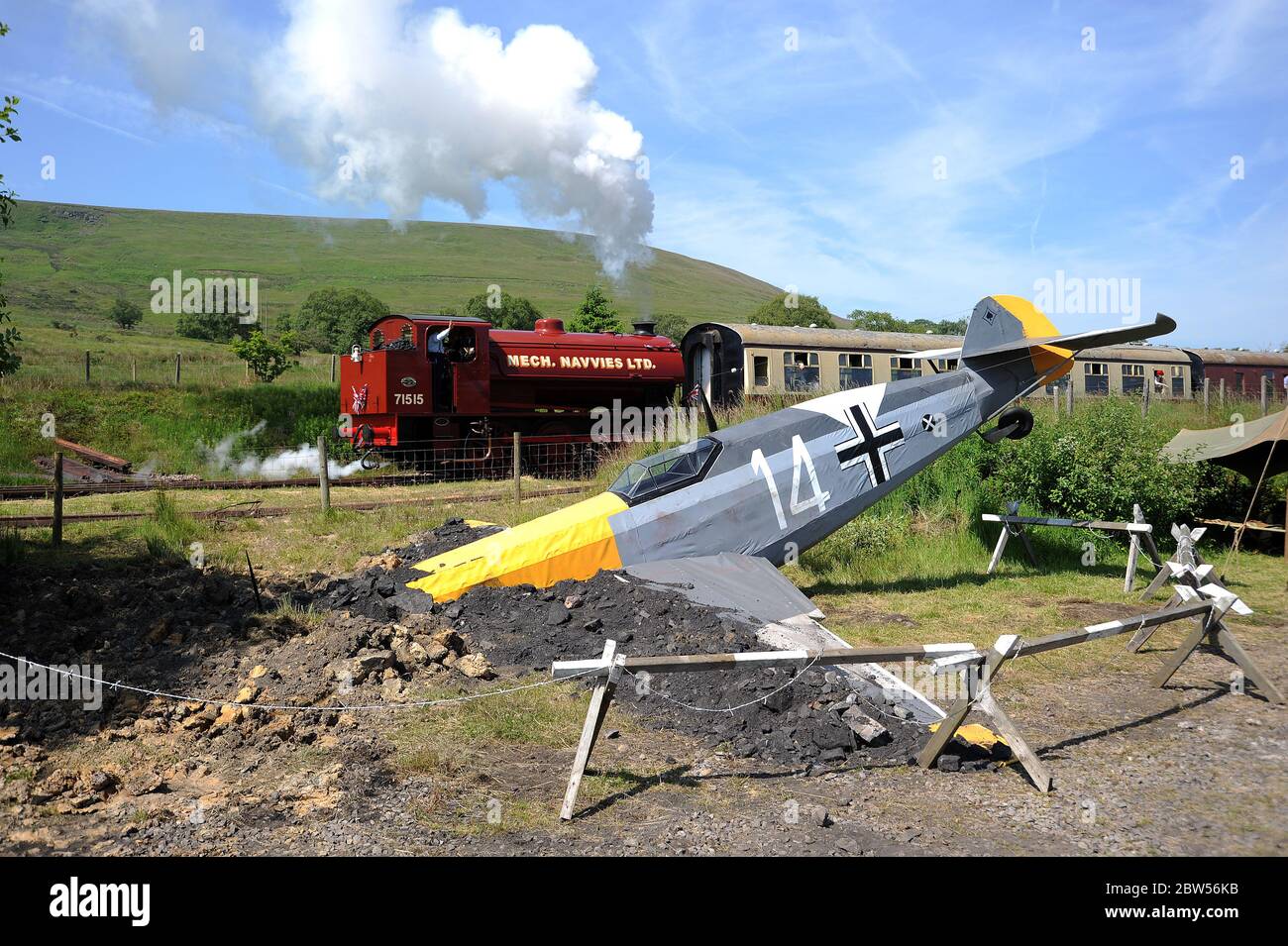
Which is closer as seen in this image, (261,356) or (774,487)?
(774,487)

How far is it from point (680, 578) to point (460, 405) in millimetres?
12851

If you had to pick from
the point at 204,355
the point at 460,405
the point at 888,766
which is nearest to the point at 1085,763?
the point at 888,766

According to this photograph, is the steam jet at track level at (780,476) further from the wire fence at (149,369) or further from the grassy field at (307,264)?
the grassy field at (307,264)

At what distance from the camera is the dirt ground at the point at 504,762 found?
15.6 feet

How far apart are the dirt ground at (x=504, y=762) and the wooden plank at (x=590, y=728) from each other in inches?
6.5

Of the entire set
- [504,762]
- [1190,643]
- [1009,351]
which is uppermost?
[1009,351]

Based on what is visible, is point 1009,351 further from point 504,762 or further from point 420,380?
point 420,380

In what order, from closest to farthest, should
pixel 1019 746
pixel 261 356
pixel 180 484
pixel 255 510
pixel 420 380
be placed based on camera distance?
pixel 1019 746 < pixel 255 510 < pixel 180 484 < pixel 420 380 < pixel 261 356

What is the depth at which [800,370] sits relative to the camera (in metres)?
25.4

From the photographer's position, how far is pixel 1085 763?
595 centimetres

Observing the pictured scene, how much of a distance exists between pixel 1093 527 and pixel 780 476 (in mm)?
4967

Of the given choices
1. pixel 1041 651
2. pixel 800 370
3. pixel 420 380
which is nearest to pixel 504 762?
pixel 1041 651

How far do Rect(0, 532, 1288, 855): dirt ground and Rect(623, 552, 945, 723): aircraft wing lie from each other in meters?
0.43

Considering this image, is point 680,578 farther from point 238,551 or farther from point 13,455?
point 13,455
